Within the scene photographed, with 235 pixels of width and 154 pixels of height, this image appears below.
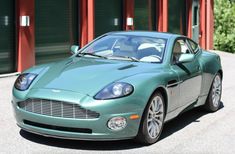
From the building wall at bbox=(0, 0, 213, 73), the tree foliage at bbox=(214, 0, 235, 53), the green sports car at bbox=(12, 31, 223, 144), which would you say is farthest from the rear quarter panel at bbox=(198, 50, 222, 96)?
the tree foliage at bbox=(214, 0, 235, 53)

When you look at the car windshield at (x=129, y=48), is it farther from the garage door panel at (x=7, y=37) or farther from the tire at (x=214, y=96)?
the garage door panel at (x=7, y=37)

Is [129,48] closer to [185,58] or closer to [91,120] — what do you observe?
[185,58]

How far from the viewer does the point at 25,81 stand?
6258mm

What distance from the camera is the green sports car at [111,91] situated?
18.7 ft

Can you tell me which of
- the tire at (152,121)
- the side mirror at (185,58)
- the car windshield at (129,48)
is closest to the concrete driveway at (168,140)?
the tire at (152,121)

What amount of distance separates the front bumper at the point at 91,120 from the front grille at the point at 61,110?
37 mm

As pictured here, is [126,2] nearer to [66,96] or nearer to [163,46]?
[163,46]

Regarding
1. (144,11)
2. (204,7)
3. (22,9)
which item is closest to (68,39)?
(22,9)

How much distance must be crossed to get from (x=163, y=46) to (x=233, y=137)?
62.0 inches

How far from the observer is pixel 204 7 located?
81.8ft

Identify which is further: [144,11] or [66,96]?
[144,11]

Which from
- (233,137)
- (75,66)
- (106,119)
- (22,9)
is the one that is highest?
(22,9)

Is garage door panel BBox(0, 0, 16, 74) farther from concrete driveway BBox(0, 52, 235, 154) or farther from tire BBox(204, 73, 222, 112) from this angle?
tire BBox(204, 73, 222, 112)

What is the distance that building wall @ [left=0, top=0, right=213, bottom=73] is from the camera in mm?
12758
